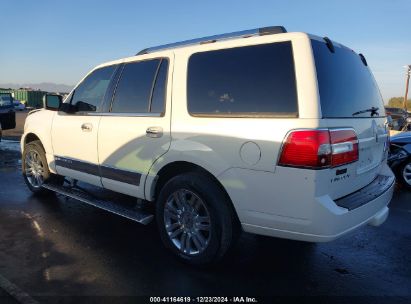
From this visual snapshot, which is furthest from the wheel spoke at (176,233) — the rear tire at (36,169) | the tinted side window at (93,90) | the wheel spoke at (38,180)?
the wheel spoke at (38,180)

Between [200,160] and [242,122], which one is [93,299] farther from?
[242,122]

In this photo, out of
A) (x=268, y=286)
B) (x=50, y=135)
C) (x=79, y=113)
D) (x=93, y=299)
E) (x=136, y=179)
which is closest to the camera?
(x=93, y=299)

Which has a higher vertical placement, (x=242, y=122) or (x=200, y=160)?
(x=242, y=122)

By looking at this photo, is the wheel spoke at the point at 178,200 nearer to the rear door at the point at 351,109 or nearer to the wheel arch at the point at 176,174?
the wheel arch at the point at 176,174

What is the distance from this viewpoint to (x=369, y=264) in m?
3.76

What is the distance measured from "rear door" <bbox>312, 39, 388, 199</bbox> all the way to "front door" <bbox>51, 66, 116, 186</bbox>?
252 centimetres

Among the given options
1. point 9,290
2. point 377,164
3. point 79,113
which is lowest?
point 9,290

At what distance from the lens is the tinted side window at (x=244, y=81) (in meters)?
2.97

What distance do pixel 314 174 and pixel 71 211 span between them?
3.64 metres

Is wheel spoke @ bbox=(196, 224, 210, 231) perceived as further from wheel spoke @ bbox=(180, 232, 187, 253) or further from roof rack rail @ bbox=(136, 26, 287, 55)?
roof rack rail @ bbox=(136, 26, 287, 55)

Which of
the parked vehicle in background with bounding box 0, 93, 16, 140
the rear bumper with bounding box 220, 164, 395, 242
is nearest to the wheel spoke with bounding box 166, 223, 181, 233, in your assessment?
the rear bumper with bounding box 220, 164, 395, 242

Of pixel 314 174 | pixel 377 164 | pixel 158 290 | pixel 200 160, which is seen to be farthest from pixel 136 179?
pixel 377 164

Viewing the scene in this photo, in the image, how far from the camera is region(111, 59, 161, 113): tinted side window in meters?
3.96

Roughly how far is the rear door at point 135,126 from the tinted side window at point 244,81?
0.37 metres
